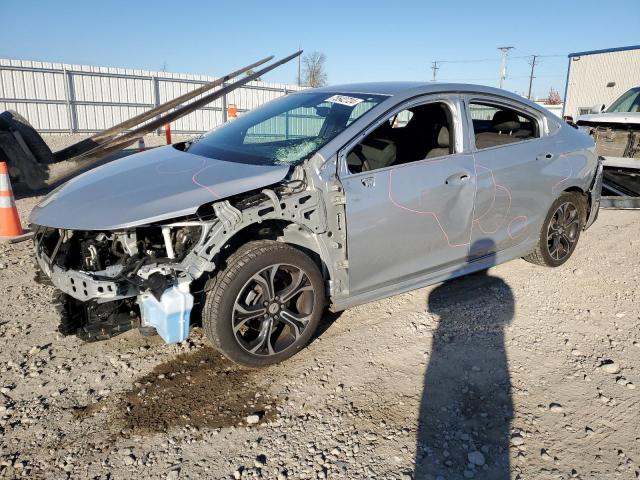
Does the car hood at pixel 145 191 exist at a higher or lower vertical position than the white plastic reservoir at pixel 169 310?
higher

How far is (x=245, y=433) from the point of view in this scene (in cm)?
254

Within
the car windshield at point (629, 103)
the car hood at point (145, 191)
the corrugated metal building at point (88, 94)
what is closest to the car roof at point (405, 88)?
the car hood at point (145, 191)

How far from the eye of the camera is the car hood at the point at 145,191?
8.75 feet

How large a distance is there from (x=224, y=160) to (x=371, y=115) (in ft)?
3.49

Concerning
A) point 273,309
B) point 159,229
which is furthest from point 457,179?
point 159,229

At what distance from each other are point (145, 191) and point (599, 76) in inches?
919

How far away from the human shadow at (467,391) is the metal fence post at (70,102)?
703 inches

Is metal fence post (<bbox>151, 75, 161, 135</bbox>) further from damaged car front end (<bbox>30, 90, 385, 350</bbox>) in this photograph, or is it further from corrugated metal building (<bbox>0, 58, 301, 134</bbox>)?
damaged car front end (<bbox>30, 90, 385, 350</bbox>)

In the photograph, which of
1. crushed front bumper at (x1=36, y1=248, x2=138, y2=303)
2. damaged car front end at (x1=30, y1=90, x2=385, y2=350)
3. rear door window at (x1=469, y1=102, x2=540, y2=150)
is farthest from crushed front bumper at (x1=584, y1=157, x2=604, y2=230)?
crushed front bumper at (x1=36, y1=248, x2=138, y2=303)

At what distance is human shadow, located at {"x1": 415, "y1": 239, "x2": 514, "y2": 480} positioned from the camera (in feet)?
7.73

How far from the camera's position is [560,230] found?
4.71 m

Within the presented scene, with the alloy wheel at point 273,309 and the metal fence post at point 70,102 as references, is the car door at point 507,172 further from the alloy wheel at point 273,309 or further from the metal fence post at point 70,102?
the metal fence post at point 70,102

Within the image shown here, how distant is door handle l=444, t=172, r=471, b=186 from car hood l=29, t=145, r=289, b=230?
128 cm

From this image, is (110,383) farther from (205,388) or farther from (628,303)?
(628,303)
